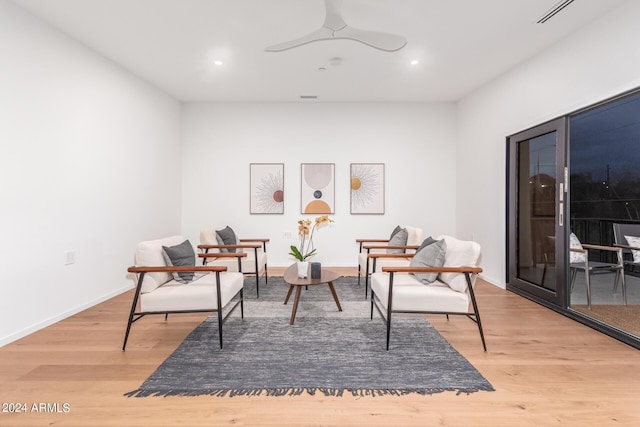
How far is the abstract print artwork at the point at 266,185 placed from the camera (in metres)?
5.62

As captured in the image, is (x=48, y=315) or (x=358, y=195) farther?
(x=358, y=195)

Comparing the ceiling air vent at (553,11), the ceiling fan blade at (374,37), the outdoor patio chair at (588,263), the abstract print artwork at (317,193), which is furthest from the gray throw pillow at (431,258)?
the abstract print artwork at (317,193)

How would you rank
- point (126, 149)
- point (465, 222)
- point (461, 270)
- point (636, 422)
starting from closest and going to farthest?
point (636, 422) < point (461, 270) < point (126, 149) < point (465, 222)

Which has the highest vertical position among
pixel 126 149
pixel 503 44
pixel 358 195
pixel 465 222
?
pixel 503 44

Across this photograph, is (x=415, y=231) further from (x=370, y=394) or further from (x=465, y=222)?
(x=370, y=394)

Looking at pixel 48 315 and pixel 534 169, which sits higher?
pixel 534 169

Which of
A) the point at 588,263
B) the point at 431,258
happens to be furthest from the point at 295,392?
the point at 588,263

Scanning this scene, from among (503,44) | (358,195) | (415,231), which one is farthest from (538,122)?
(358,195)

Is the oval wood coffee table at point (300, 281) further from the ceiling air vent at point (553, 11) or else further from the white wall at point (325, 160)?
the ceiling air vent at point (553, 11)

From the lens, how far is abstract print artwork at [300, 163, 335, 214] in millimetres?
5633

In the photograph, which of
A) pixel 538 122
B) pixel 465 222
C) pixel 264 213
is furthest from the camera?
pixel 264 213

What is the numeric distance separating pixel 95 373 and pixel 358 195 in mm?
4490

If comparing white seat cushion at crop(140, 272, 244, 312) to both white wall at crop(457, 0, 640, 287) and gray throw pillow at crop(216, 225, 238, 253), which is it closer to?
gray throw pillow at crop(216, 225, 238, 253)

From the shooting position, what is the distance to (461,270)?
2455 mm
